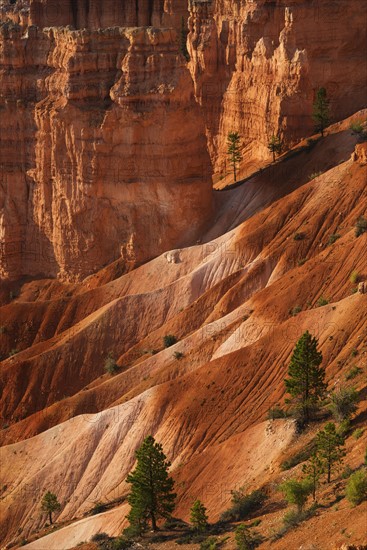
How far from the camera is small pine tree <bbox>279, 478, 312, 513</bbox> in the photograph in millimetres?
34281

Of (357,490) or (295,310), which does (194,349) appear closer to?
(295,310)

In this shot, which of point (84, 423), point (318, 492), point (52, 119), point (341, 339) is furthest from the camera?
point (52, 119)

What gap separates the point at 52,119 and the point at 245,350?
24.7 meters

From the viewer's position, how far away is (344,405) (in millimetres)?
39688

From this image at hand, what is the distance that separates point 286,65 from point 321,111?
475 cm

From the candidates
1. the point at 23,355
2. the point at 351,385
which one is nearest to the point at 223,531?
the point at 351,385

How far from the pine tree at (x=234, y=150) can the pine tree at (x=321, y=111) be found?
5.56 metres

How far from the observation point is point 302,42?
73.4 metres

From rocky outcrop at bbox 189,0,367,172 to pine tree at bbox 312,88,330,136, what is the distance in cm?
164

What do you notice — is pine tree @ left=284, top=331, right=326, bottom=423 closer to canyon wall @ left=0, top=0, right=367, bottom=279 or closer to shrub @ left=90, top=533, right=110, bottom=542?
shrub @ left=90, top=533, right=110, bottom=542

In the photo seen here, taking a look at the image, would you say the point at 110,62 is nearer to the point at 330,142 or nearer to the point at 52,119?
the point at 52,119

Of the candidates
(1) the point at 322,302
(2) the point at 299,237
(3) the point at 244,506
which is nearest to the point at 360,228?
(1) the point at 322,302

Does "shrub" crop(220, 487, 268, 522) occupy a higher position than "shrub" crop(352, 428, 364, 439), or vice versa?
"shrub" crop(352, 428, 364, 439)

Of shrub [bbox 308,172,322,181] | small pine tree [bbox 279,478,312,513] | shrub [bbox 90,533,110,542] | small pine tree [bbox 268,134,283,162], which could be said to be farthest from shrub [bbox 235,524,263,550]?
small pine tree [bbox 268,134,283,162]
